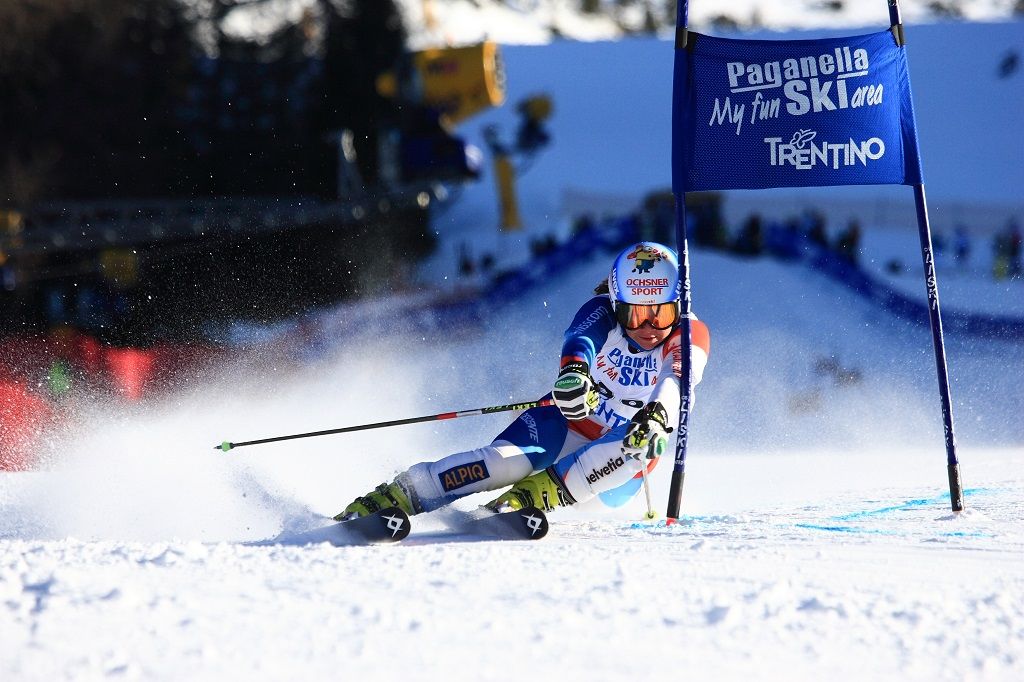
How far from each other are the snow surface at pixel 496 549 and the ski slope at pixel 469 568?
0.04 feet

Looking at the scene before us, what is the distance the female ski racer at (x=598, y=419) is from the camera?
17.3 ft

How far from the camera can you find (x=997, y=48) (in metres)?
30.9

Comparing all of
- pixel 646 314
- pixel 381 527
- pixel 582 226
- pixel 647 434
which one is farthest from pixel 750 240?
pixel 381 527

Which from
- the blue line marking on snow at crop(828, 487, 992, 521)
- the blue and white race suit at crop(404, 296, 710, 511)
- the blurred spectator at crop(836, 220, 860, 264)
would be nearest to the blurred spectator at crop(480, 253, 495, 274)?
the blurred spectator at crop(836, 220, 860, 264)

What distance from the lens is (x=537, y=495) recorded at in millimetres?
5613

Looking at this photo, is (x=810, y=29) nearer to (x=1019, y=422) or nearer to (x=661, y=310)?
(x=1019, y=422)

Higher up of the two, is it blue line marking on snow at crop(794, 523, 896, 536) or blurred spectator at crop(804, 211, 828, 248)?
blurred spectator at crop(804, 211, 828, 248)

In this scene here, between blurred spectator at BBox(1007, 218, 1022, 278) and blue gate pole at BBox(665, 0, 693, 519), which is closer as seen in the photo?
blue gate pole at BBox(665, 0, 693, 519)

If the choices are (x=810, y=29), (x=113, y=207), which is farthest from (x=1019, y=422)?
(x=810, y=29)

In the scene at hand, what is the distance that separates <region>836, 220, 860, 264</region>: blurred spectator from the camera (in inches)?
742

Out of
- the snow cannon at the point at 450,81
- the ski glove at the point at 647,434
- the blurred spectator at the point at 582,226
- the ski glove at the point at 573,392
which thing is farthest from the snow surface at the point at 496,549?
the snow cannon at the point at 450,81

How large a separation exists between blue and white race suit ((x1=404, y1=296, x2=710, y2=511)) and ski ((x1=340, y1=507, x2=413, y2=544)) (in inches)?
17.2

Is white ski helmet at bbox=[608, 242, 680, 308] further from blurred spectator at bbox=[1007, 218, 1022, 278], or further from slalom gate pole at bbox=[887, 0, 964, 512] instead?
blurred spectator at bbox=[1007, 218, 1022, 278]

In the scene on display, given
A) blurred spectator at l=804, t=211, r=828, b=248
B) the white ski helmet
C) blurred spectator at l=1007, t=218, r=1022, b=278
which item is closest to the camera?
the white ski helmet
